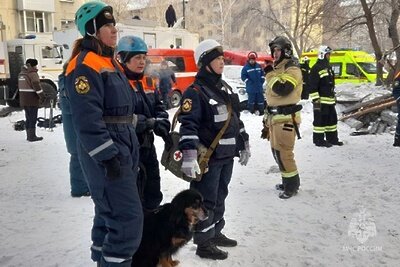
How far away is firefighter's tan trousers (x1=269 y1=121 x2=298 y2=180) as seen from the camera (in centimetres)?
513

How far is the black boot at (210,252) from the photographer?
3.57m

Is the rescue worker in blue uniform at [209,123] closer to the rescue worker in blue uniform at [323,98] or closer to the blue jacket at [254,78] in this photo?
the rescue worker in blue uniform at [323,98]

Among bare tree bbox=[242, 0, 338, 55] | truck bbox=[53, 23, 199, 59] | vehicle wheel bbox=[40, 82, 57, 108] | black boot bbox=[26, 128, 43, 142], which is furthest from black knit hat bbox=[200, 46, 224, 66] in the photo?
truck bbox=[53, 23, 199, 59]

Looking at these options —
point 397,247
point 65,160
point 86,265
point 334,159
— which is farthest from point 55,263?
point 334,159

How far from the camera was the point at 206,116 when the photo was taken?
3.57m

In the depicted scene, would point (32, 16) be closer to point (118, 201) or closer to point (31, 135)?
point (31, 135)

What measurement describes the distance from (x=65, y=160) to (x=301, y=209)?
14.6 ft

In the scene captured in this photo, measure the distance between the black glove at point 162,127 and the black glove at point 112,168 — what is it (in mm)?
994

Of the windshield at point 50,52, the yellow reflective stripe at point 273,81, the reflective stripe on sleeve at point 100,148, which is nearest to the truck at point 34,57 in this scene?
the windshield at point 50,52

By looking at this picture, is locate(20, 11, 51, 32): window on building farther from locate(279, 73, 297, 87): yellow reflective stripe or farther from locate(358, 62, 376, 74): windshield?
locate(279, 73, 297, 87): yellow reflective stripe

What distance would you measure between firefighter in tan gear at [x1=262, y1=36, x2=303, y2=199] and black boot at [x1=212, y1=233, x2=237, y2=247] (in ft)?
5.11

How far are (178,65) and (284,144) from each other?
1077cm

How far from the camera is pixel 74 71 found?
249 cm

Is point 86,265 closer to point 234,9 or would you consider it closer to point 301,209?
point 301,209
